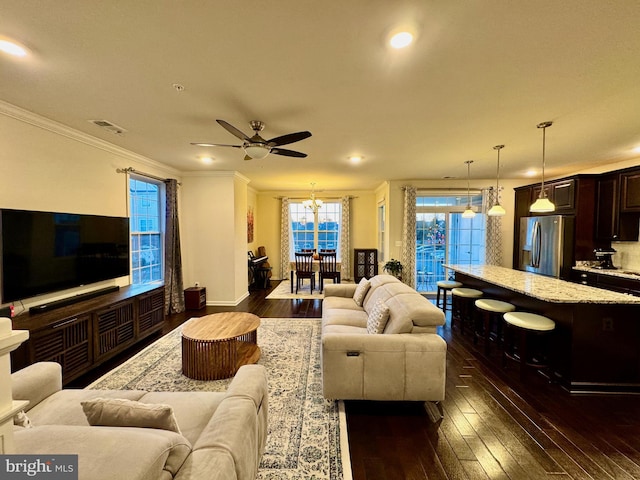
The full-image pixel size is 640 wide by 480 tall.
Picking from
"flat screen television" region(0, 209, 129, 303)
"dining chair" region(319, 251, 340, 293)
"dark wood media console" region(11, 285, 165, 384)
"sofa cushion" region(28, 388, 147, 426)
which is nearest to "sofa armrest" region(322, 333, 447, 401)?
"sofa cushion" region(28, 388, 147, 426)

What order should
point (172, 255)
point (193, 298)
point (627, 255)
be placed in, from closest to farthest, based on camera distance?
point (627, 255) < point (172, 255) < point (193, 298)

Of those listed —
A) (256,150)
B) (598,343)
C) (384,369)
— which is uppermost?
(256,150)

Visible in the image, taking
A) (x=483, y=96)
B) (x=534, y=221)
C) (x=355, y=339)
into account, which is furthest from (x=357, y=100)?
(x=534, y=221)

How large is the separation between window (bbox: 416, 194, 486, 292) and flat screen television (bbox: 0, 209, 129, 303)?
19.2 feet

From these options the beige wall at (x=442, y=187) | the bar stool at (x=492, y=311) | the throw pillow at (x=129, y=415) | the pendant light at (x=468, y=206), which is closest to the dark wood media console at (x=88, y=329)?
the throw pillow at (x=129, y=415)

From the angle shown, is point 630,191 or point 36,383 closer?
point 36,383

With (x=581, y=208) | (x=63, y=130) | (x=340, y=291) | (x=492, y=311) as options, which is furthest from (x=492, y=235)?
(x=63, y=130)

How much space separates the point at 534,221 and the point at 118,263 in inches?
272

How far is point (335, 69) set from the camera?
2016mm

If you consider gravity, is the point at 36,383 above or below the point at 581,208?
below

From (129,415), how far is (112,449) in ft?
0.96

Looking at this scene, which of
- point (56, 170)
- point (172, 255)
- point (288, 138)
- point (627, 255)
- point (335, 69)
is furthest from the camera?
point (172, 255)

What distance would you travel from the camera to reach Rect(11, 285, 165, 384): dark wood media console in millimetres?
2309

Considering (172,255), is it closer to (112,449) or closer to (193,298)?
(193,298)
